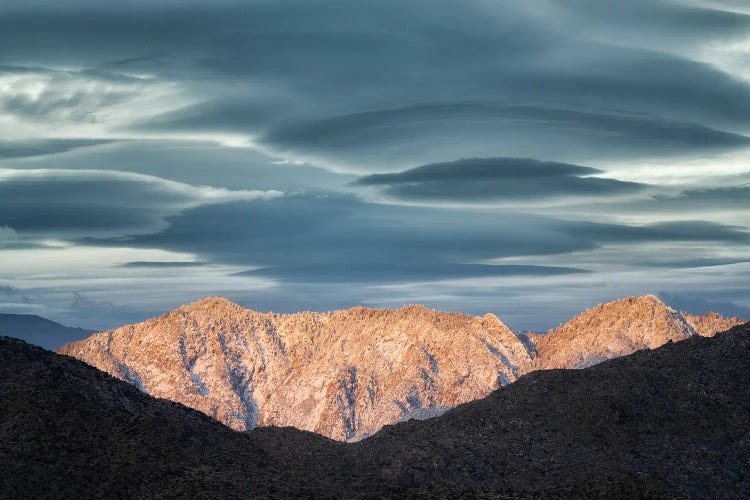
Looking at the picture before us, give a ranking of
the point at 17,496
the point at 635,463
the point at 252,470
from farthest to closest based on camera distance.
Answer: the point at 635,463 < the point at 252,470 < the point at 17,496

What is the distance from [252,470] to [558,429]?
89.6 feet

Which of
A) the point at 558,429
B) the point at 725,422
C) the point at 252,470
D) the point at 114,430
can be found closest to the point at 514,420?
the point at 558,429

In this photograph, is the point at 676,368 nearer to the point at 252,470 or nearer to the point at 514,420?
the point at 514,420

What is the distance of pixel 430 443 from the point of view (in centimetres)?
7412

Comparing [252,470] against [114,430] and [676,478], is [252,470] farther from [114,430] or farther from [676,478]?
[676,478]

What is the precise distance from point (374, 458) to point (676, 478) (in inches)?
989

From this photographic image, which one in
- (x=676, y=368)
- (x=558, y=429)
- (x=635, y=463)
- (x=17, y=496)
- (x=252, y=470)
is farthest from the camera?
(x=676, y=368)

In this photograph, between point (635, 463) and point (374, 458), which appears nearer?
point (635, 463)

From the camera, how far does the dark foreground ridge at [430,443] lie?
5853 cm

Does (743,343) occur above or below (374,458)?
above

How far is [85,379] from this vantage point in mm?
70375

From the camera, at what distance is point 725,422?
7412 centimetres

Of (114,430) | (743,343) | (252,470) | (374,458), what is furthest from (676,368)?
(114,430)

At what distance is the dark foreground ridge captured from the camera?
5853 cm
